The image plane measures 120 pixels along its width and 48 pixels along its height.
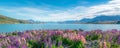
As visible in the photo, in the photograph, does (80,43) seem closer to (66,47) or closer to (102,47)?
(66,47)

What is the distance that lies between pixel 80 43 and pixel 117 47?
149 cm

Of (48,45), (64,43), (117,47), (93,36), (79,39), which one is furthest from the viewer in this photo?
(93,36)

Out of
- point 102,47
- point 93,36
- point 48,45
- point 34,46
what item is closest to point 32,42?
point 34,46

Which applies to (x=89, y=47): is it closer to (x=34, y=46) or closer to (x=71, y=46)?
(x=71, y=46)

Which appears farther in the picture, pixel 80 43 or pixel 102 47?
pixel 80 43

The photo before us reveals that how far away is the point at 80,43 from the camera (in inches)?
390

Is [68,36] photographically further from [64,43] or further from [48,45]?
[48,45]

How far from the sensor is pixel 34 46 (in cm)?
991

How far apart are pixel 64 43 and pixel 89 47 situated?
145 cm

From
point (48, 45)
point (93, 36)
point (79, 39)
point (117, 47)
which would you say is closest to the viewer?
point (48, 45)

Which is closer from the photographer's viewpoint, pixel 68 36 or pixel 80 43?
pixel 80 43

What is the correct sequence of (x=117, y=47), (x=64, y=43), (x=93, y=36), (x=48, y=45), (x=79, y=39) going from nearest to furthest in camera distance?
(x=48, y=45) < (x=117, y=47) < (x=79, y=39) < (x=64, y=43) < (x=93, y=36)

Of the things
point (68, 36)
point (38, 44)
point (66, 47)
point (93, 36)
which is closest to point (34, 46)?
point (38, 44)

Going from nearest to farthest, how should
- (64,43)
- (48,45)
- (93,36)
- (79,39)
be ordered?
(48,45) < (79,39) < (64,43) < (93,36)
